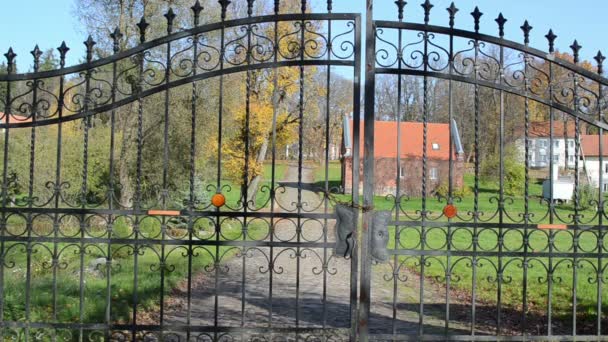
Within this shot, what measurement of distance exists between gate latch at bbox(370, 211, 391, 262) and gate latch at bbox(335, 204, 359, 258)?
0.61 ft

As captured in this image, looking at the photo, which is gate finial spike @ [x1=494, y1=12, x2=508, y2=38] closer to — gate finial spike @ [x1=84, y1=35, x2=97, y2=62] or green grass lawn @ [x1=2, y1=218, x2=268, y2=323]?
green grass lawn @ [x1=2, y1=218, x2=268, y2=323]

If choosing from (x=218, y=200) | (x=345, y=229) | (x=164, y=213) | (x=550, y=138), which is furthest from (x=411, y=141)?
(x=164, y=213)

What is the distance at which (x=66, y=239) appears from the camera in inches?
195

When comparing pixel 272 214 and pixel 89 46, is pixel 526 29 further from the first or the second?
pixel 89 46

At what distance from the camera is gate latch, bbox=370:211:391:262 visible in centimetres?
505

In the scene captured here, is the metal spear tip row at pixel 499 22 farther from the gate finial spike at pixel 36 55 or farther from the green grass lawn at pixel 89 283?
the gate finial spike at pixel 36 55

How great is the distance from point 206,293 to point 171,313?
1.79m

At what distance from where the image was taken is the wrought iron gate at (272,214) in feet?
16.5

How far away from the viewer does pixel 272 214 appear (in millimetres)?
4961

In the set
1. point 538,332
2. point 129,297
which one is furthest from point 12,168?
point 538,332

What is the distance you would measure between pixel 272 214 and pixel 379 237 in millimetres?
977

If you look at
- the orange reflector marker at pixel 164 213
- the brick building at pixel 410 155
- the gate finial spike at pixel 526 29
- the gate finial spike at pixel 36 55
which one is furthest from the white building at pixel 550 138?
the gate finial spike at pixel 36 55

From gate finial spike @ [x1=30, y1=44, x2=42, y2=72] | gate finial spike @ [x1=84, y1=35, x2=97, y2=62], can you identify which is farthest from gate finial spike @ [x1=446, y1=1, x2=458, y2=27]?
gate finial spike @ [x1=30, y1=44, x2=42, y2=72]

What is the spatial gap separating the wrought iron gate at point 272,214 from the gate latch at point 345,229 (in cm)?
2
